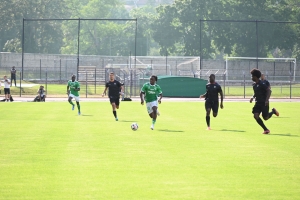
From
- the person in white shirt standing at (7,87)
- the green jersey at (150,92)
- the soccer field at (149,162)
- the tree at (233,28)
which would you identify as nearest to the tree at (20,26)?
the tree at (233,28)

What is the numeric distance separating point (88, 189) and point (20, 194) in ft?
3.90

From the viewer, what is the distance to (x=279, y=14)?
292ft

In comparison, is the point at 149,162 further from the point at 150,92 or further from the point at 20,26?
the point at 20,26

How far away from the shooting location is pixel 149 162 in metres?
15.0

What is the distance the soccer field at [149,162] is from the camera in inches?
452

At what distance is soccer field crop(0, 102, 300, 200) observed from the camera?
11.5 meters

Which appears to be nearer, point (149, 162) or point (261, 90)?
point (149, 162)

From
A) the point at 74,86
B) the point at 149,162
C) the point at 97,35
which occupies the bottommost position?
the point at 149,162

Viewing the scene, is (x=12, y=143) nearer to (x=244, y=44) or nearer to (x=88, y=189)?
(x=88, y=189)

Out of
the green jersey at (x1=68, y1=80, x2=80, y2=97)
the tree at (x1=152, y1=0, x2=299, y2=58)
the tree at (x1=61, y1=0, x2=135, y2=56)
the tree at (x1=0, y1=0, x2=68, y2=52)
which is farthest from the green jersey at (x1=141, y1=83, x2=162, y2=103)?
the tree at (x1=61, y1=0, x2=135, y2=56)

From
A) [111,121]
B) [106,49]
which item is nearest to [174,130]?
[111,121]

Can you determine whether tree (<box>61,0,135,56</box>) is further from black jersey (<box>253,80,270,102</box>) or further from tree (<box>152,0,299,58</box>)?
black jersey (<box>253,80,270,102</box>)

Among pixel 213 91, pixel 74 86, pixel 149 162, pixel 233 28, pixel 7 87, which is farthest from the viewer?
pixel 233 28

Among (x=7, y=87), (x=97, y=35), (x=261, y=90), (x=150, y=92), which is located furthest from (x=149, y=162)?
(x=97, y=35)
